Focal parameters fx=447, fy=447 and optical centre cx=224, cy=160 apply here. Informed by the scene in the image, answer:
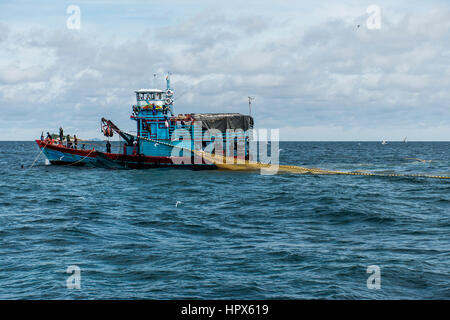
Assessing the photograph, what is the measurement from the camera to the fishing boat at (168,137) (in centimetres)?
5203

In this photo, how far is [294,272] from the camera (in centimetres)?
1484

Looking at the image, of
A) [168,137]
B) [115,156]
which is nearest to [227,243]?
[168,137]

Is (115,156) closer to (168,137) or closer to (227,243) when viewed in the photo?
(168,137)

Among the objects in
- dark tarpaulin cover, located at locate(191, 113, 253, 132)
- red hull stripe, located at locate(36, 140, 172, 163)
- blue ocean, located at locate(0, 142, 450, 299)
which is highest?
dark tarpaulin cover, located at locate(191, 113, 253, 132)

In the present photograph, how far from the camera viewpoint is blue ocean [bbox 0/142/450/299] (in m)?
13.6

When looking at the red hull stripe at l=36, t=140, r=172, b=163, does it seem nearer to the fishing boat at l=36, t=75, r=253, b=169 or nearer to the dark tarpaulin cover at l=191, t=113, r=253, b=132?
the fishing boat at l=36, t=75, r=253, b=169

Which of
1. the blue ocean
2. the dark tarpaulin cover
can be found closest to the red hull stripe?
the dark tarpaulin cover

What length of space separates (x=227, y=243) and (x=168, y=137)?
36063 mm

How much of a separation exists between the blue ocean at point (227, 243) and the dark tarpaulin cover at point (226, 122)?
17.8 meters

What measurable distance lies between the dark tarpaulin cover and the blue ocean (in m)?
17.8

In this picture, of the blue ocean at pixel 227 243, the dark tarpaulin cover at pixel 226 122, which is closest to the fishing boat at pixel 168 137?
the dark tarpaulin cover at pixel 226 122
